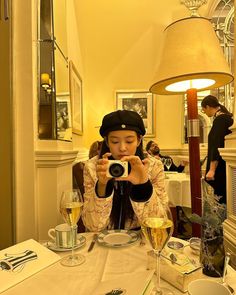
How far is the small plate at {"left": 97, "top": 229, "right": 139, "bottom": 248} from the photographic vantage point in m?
0.93

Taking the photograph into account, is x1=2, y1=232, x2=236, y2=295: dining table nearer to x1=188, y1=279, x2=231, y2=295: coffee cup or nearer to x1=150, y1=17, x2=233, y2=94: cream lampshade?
x1=188, y1=279, x2=231, y2=295: coffee cup

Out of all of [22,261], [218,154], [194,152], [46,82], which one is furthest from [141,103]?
[22,261]

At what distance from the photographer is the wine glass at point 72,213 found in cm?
83

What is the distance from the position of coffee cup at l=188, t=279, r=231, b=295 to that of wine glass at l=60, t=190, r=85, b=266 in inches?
14.4

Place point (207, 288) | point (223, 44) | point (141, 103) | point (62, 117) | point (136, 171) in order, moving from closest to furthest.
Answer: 1. point (207, 288)
2. point (136, 171)
3. point (62, 117)
4. point (223, 44)
5. point (141, 103)

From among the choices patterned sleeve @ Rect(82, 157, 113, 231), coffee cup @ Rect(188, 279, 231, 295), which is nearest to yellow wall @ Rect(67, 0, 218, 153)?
patterned sleeve @ Rect(82, 157, 113, 231)

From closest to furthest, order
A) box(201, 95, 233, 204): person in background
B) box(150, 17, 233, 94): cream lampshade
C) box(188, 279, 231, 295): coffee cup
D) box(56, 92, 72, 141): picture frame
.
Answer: box(188, 279, 231, 295): coffee cup → box(150, 17, 233, 94): cream lampshade → box(56, 92, 72, 141): picture frame → box(201, 95, 233, 204): person in background

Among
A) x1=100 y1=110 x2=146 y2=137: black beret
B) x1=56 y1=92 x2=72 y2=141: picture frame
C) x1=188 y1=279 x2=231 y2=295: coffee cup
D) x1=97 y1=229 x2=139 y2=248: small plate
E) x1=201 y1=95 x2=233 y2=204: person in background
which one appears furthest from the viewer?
x1=201 y1=95 x2=233 y2=204: person in background

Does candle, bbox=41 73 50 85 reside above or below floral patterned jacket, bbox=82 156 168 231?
above

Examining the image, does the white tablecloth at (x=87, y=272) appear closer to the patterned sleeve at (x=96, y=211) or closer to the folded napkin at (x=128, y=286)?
the folded napkin at (x=128, y=286)

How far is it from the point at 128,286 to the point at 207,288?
0.18 metres

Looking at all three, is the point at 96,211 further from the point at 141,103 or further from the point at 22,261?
the point at 141,103

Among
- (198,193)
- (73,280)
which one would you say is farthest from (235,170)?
(73,280)

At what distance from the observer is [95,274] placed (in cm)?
75
